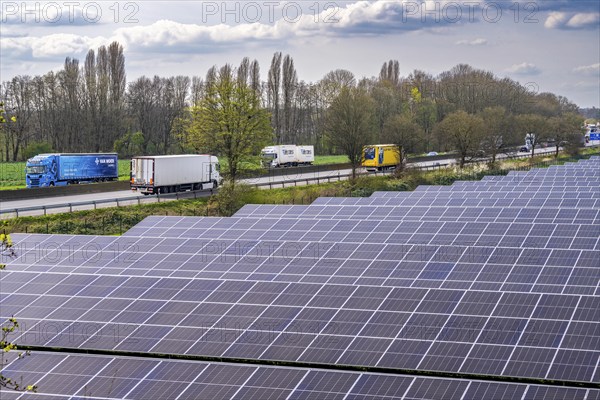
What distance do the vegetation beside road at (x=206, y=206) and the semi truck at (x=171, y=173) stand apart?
470 cm

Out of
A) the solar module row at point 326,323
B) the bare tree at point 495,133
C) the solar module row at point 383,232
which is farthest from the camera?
the bare tree at point 495,133

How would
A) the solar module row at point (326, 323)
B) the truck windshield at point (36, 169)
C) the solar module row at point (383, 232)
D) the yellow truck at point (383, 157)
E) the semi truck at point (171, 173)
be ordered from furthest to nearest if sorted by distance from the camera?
the yellow truck at point (383, 157) < the truck windshield at point (36, 169) < the semi truck at point (171, 173) < the solar module row at point (383, 232) < the solar module row at point (326, 323)

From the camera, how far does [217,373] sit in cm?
2198

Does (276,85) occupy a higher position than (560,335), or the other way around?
(276,85)

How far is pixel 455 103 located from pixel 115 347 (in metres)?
152

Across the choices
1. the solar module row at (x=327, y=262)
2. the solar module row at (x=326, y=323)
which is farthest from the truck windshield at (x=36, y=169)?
the solar module row at (x=326, y=323)

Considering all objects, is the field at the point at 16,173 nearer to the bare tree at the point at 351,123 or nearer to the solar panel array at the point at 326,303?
the bare tree at the point at 351,123

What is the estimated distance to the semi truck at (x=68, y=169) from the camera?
7794 centimetres

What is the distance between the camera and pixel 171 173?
234ft

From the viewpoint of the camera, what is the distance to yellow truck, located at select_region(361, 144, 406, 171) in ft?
318

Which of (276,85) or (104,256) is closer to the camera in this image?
(104,256)

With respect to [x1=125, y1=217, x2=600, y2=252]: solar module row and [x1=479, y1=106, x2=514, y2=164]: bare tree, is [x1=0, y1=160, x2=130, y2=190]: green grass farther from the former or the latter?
[x1=479, y1=106, x2=514, y2=164]: bare tree

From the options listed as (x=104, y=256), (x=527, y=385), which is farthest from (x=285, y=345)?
(x=104, y=256)

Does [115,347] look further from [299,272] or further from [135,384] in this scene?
[299,272]
